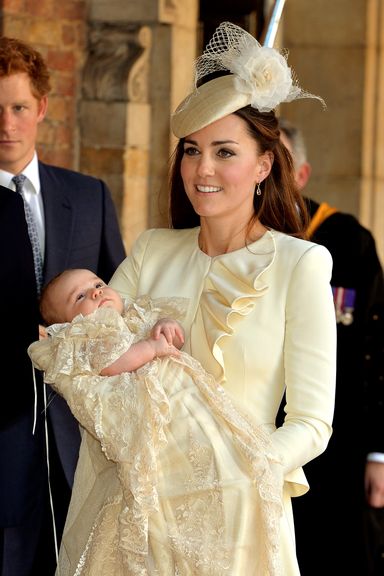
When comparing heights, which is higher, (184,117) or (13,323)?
(184,117)

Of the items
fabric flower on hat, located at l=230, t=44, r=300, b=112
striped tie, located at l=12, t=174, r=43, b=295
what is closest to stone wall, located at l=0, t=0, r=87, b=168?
striped tie, located at l=12, t=174, r=43, b=295

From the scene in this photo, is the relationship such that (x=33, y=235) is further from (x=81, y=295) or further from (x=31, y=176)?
(x=81, y=295)

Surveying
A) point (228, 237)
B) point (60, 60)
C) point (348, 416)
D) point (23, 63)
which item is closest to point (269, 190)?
point (228, 237)

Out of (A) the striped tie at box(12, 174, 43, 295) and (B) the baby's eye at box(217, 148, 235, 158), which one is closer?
(B) the baby's eye at box(217, 148, 235, 158)

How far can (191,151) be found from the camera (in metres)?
3.98

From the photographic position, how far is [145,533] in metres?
3.72

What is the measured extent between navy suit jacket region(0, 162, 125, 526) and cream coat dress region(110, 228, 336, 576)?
0.87m

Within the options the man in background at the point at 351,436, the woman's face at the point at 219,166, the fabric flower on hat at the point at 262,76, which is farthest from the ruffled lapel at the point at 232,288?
the man in background at the point at 351,436

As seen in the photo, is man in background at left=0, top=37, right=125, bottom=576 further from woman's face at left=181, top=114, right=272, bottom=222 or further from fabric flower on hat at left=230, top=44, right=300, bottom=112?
fabric flower on hat at left=230, top=44, right=300, bottom=112

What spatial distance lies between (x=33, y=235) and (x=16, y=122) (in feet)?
1.18

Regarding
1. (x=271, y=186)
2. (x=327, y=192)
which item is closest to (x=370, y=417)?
(x=271, y=186)

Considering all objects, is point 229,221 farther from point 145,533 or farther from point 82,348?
point 145,533

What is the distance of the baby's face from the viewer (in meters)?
4.00

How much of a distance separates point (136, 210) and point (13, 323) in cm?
295
